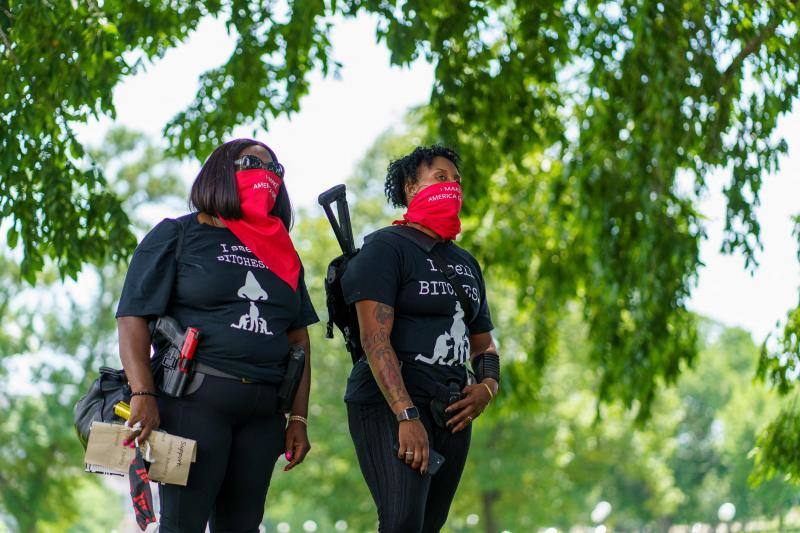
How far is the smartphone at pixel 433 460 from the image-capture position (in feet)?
12.5

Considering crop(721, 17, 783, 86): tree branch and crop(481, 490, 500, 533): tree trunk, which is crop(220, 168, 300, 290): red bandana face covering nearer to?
crop(721, 17, 783, 86): tree branch

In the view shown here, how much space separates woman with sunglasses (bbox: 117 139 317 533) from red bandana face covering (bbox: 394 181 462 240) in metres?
0.49

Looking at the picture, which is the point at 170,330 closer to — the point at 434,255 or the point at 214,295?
the point at 214,295

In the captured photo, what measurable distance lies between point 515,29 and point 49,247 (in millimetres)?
4898

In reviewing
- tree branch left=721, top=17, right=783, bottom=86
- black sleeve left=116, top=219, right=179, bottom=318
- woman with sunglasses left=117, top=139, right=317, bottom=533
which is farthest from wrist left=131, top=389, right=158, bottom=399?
tree branch left=721, top=17, right=783, bottom=86

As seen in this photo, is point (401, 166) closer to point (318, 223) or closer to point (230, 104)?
point (230, 104)

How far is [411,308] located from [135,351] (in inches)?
38.1

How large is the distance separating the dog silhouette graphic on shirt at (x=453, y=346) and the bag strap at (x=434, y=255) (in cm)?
3

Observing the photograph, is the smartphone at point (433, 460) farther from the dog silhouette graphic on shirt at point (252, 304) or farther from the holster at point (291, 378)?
the dog silhouette graphic on shirt at point (252, 304)

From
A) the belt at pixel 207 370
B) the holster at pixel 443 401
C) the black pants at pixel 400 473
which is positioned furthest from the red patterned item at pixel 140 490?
the holster at pixel 443 401

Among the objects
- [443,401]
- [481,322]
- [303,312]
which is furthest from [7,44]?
[443,401]

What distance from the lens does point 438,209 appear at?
161 inches

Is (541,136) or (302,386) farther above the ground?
(541,136)

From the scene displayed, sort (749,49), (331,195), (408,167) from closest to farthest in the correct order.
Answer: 1. (331,195)
2. (408,167)
3. (749,49)
